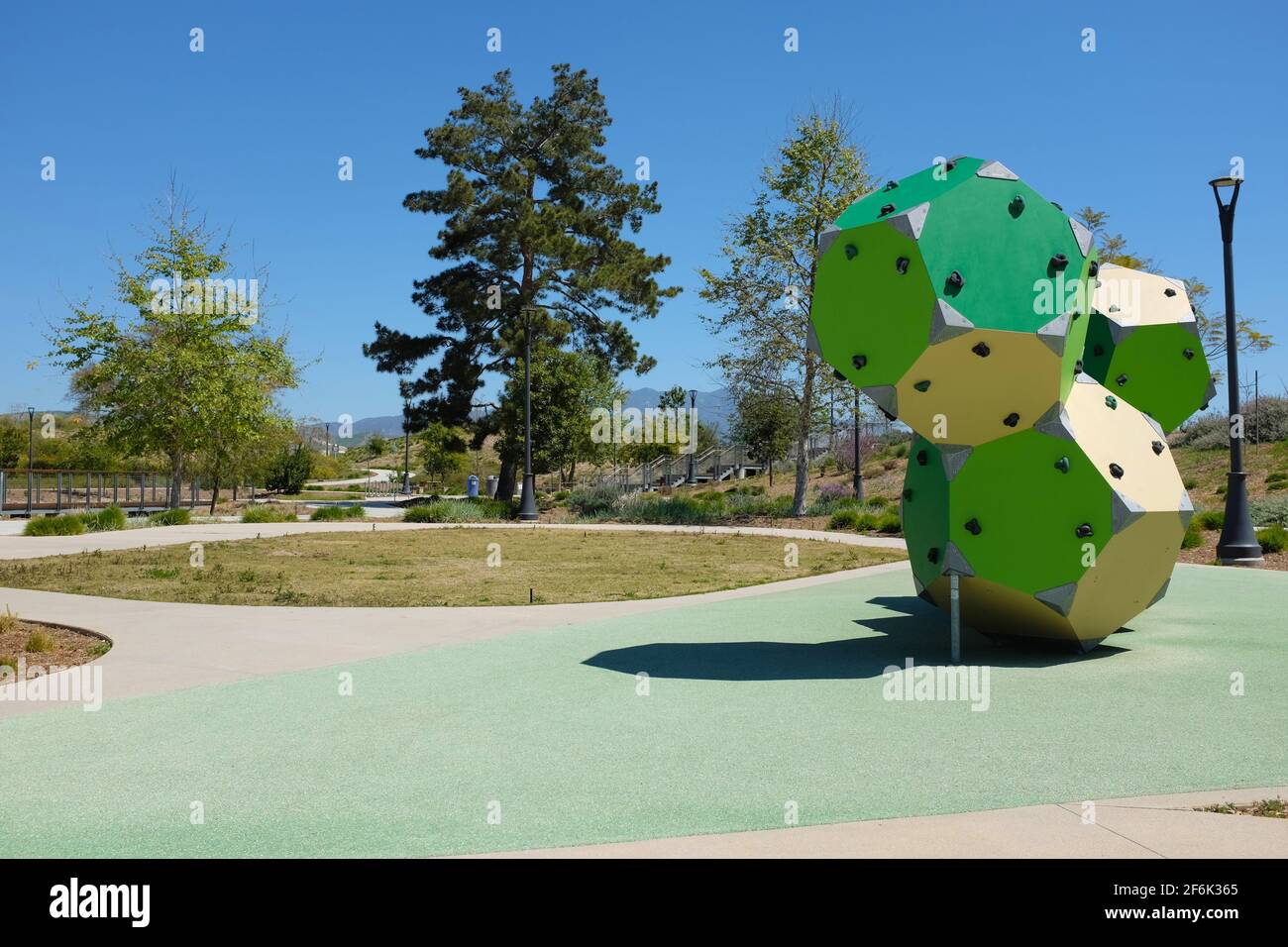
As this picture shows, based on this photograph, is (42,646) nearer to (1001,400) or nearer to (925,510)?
(925,510)

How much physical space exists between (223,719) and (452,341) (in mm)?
35146

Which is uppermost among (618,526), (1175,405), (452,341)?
(452,341)

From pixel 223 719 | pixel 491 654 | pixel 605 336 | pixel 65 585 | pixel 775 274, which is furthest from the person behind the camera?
pixel 605 336

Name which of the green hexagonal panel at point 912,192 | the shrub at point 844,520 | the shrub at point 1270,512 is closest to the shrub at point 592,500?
the shrub at point 844,520

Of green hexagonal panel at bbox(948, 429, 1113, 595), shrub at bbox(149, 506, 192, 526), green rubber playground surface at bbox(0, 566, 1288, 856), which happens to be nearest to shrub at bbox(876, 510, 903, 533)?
green rubber playground surface at bbox(0, 566, 1288, 856)

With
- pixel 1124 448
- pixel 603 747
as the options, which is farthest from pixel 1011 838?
pixel 1124 448

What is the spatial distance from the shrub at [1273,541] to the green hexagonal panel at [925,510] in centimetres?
1223

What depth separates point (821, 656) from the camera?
27.8 feet

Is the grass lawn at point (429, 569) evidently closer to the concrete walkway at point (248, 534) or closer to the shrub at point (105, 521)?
the concrete walkway at point (248, 534)

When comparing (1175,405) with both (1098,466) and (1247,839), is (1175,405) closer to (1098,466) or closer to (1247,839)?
(1098,466)

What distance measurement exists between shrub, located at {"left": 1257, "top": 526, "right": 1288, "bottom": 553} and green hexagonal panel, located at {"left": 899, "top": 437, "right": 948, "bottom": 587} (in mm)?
12227

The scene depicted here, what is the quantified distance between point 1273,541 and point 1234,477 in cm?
191

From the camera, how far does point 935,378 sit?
7.20m

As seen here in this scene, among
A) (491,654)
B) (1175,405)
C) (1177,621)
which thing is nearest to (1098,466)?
(1175,405)
